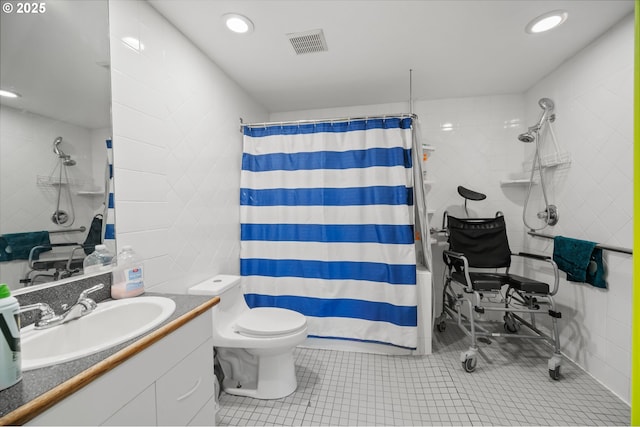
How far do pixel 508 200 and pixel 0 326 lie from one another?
3.33 metres

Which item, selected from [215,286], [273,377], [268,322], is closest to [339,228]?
[268,322]

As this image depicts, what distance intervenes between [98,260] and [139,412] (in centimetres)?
72

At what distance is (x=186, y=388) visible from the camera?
1.02 m

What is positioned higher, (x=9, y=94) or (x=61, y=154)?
(x=9, y=94)

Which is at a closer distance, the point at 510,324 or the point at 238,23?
the point at 238,23

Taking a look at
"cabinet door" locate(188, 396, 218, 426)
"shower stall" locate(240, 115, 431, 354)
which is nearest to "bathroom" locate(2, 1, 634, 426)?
"shower stall" locate(240, 115, 431, 354)

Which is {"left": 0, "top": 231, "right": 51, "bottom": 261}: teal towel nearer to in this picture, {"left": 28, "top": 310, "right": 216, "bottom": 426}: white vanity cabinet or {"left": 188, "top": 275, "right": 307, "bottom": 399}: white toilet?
{"left": 28, "top": 310, "right": 216, "bottom": 426}: white vanity cabinet

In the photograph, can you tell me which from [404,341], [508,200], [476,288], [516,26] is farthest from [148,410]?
[508,200]

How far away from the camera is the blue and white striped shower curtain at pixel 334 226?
208 cm

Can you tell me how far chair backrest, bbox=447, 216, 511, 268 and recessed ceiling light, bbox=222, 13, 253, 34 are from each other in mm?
2190

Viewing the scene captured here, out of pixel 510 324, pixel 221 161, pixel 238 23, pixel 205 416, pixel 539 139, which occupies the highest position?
pixel 238 23

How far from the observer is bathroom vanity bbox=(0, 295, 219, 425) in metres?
0.58

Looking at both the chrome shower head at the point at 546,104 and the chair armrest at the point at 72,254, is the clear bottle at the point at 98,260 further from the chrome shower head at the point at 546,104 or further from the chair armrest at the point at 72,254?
the chrome shower head at the point at 546,104

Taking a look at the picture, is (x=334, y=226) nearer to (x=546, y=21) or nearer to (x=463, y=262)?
(x=463, y=262)
